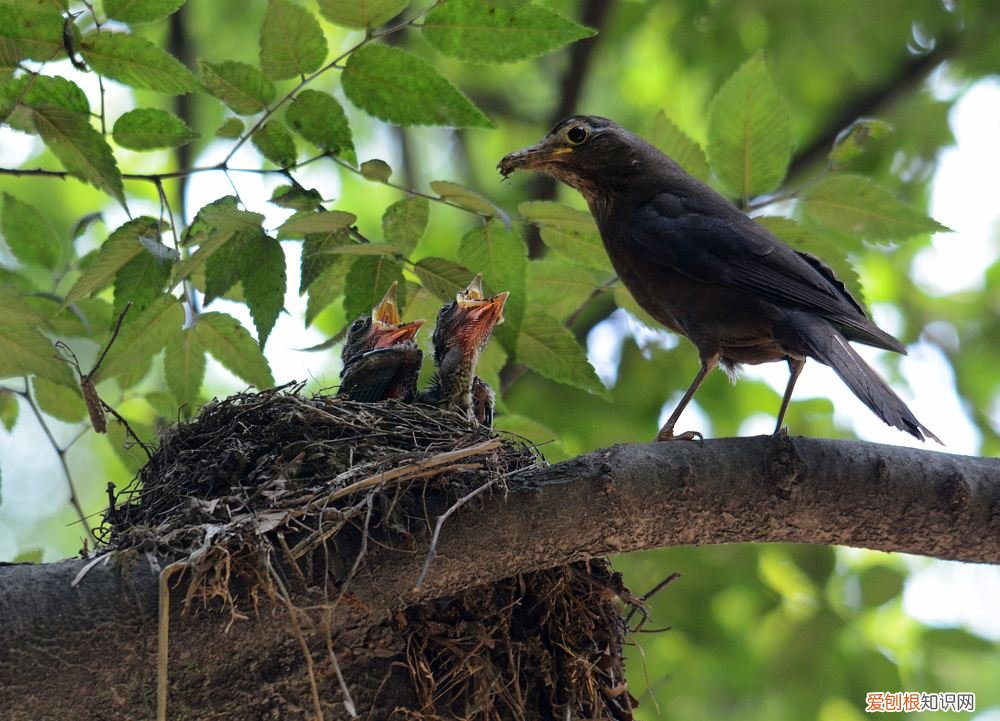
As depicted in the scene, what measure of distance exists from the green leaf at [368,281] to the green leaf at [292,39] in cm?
72

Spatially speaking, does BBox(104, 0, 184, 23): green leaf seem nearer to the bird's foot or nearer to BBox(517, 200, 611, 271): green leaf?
BBox(517, 200, 611, 271): green leaf

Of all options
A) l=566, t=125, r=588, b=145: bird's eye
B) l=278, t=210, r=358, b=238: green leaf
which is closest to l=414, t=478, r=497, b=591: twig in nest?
l=278, t=210, r=358, b=238: green leaf

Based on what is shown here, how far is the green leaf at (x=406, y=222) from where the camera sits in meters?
4.11

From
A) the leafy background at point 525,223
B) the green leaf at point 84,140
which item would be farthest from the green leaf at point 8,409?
the green leaf at point 84,140

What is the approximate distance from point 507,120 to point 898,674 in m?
5.60

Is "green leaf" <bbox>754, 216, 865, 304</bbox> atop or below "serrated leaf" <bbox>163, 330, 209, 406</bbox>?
atop

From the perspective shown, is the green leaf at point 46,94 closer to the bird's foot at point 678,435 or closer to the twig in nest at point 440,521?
the twig in nest at point 440,521

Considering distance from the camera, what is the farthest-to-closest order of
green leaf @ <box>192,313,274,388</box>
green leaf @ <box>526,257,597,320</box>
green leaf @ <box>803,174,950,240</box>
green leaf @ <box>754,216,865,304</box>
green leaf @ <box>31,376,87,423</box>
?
1. green leaf @ <box>526,257,597,320</box>
2. green leaf @ <box>31,376,87,423</box>
3. green leaf @ <box>754,216,865,304</box>
4. green leaf @ <box>803,174,950,240</box>
5. green leaf @ <box>192,313,274,388</box>

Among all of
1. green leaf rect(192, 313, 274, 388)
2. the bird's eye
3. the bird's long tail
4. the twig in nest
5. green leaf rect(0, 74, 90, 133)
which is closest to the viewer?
the twig in nest

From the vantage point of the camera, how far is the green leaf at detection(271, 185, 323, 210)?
12.6ft

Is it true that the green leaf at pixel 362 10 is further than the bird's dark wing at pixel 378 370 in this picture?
No

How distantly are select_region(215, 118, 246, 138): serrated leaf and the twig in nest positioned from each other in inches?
66.4

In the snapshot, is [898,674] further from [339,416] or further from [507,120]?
[507,120]

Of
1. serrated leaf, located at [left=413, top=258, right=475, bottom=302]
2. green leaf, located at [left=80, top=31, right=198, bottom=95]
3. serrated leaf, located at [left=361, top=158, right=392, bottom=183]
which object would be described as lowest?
serrated leaf, located at [left=413, top=258, right=475, bottom=302]
